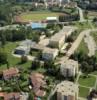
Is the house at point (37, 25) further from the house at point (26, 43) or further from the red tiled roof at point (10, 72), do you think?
the red tiled roof at point (10, 72)

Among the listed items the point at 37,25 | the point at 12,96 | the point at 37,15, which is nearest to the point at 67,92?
the point at 12,96

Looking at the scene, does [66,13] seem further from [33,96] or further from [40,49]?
[33,96]

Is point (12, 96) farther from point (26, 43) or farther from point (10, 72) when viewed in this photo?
point (26, 43)

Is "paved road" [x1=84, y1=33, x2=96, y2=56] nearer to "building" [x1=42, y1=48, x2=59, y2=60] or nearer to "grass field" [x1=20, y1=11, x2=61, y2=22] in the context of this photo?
"building" [x1=42, y1=48, x2=59, y2=60]

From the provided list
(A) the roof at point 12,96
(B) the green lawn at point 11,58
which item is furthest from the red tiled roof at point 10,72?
(A) the roof at point 12,96

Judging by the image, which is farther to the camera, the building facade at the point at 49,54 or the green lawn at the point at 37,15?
the green lawn at the point at 37,15

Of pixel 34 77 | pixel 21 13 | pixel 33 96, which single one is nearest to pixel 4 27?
pixel 21 13
